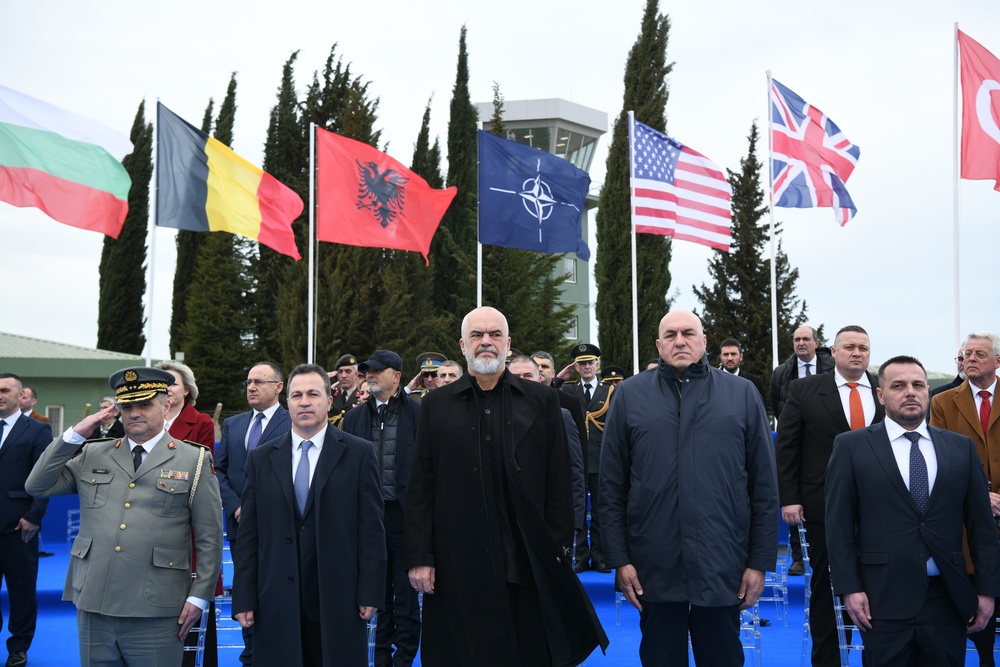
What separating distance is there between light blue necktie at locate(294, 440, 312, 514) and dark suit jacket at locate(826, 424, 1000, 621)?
2.66 meters

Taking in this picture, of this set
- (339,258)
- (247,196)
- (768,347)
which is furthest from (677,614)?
→ (768,347)

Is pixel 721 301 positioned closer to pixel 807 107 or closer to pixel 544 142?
pixel 544 142

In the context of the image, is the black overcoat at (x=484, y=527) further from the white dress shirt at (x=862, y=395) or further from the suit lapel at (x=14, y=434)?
the suit lapel at (x=14, y=434)

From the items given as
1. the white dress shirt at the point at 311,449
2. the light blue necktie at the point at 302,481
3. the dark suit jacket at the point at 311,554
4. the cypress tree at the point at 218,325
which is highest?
the cypress tree at the point at 218,325

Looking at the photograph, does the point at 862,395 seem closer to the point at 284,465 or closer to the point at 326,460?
the point at 326,460

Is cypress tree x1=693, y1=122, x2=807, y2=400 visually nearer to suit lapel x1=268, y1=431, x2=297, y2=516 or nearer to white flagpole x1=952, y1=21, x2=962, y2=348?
white flagpole x1=952, y1=21, x2=962, y2=348

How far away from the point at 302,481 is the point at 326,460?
17cm

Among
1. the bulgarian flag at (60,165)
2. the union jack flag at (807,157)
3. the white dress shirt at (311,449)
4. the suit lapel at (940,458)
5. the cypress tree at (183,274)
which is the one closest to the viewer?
the suit lapel at (940,458)

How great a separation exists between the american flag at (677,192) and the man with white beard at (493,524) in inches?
345

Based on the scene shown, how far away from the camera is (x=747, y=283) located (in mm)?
29984

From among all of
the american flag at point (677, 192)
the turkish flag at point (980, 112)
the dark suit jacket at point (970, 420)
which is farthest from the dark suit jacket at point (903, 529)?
the american flag at point (677, 192)

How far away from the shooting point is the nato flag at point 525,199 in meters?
12.2

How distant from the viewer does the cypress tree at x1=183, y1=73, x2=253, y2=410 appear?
27578 millimetres

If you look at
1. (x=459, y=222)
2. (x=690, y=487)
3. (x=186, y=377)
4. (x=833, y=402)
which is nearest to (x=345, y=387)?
(x=186, y=377)
